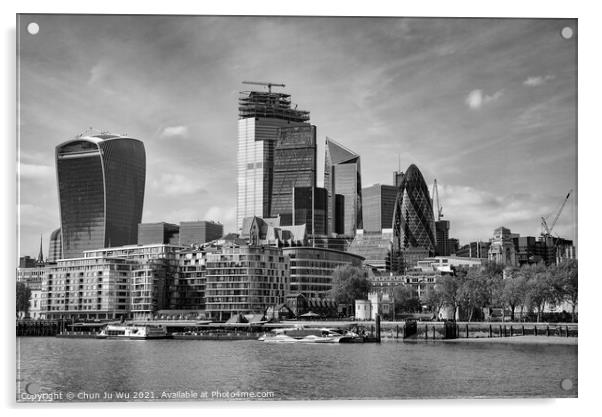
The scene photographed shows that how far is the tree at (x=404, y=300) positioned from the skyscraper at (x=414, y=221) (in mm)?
63909

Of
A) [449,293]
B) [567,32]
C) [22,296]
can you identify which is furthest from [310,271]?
[567,32]

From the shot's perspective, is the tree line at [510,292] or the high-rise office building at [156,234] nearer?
the tree line at [510,292]

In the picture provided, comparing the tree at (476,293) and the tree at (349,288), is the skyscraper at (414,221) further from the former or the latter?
the tree at (476,293)

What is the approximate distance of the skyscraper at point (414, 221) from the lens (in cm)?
12200

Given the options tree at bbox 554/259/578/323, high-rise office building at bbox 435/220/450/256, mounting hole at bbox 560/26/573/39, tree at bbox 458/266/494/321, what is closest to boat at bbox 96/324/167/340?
tree at bbox 458/266/494/321

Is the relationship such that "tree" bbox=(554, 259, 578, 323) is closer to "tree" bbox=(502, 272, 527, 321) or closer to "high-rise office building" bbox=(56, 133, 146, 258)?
"tree" bbox=(502, 272, 527, 321)

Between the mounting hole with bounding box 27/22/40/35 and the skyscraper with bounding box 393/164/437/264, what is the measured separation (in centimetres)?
10821

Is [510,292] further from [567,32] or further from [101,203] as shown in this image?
[101,203]

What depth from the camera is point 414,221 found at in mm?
123875

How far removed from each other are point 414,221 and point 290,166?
20.0 meters

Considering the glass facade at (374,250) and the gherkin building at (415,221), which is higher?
the gherkin building at (415,221)

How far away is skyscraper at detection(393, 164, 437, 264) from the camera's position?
12200 cm

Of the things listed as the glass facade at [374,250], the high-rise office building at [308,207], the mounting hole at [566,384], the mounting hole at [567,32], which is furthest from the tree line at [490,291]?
the high-rise office building at [308,207]
